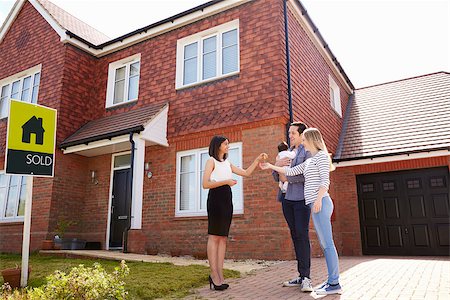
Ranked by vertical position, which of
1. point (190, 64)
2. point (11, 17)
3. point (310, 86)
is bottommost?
point (310, 86)

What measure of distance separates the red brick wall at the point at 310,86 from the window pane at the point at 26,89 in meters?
9.07

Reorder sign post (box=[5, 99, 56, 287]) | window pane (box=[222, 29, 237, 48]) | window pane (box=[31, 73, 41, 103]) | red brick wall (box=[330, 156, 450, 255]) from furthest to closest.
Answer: window pane (box=[31, 73, 41, 103])
red brick wall (box=[330, 156, 450, 255])
window pane (box=[222, 29, 237, 48])
sign post (box=[5, 99, 56, 287])

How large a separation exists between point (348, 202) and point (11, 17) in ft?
45.1

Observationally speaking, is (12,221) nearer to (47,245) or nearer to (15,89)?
(47,245)

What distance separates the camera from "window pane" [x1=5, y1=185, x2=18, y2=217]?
11.4 meters

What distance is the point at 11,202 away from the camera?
37.8 ft

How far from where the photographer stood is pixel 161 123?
370 inches

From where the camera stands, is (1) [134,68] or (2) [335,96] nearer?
(1) [134,68]

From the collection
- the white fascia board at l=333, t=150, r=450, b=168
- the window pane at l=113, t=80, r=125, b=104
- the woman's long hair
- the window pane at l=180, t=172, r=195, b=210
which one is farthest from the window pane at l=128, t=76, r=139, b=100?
the woman's long hair

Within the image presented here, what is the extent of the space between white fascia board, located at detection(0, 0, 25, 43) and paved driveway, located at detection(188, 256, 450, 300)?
13.3 metres

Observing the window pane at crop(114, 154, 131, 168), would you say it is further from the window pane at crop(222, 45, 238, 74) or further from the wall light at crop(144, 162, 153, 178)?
the window pane at crop(222, 45, 238, 74)

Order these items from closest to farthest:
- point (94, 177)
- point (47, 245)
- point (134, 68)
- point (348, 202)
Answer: point (47, 245)
point (348, 202)
point (94, 177)
point (134, 68)

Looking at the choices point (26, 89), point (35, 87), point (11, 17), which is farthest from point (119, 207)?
point (11, 17)

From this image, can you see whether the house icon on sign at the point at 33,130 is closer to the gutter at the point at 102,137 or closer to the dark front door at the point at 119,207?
the gutter at the point at 102,137
